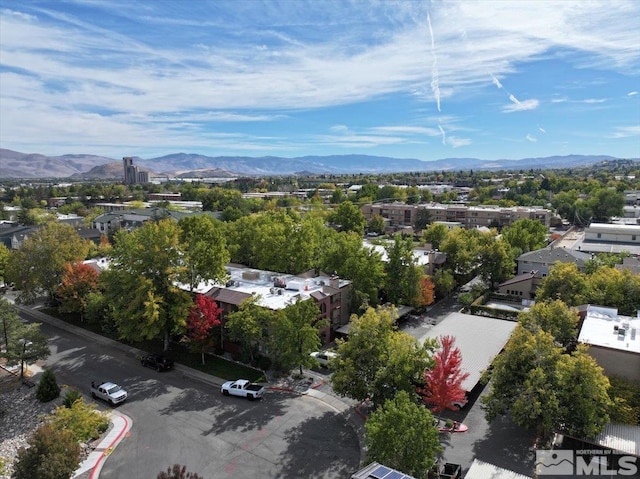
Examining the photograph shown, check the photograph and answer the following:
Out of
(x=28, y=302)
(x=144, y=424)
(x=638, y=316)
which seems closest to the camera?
(x=144, y=424)

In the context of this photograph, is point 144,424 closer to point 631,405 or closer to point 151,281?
point 151,281

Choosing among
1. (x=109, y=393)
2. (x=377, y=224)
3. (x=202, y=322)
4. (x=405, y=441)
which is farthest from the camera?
(x=377, y=224)

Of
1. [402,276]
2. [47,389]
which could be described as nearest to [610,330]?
[402,276]

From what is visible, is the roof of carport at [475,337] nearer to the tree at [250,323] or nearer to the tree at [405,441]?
the tree at [405,441]

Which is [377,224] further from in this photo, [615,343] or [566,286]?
[615,343]

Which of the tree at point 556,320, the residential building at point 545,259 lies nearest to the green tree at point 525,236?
the residential building at point 545,259

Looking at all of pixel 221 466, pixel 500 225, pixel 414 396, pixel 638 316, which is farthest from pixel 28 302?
pixel 500 225
